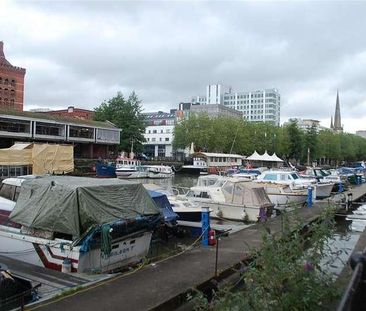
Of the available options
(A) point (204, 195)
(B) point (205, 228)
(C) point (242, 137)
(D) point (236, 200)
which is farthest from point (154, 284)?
(C) point (242, 137)

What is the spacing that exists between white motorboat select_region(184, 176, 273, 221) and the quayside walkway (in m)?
9.94

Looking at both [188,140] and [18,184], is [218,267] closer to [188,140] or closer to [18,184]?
[18,184]

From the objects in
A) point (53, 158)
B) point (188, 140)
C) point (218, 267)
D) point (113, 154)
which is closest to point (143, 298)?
point (218, 267)

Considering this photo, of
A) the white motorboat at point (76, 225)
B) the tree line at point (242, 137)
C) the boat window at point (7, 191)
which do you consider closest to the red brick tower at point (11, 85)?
the tree line at point (242, 137)

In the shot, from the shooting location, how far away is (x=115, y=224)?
1229cm

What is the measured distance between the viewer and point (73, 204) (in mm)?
12031

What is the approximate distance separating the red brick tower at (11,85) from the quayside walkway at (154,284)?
385 feet

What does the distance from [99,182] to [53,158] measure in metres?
38.2

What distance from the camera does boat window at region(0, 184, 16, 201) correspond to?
14328 millimetres

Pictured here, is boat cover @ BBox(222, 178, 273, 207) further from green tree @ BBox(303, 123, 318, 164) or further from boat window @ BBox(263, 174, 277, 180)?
green tree @ BBox(303, 123, 318, 164)

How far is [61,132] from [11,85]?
54.3m

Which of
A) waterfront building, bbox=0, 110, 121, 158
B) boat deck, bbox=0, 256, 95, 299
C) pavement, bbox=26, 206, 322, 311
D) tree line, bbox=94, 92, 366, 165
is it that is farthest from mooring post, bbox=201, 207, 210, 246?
tree line, bbox=94, 92, 366, 165

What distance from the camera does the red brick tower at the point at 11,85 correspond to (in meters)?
120

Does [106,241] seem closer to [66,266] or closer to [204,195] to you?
[66,266]
